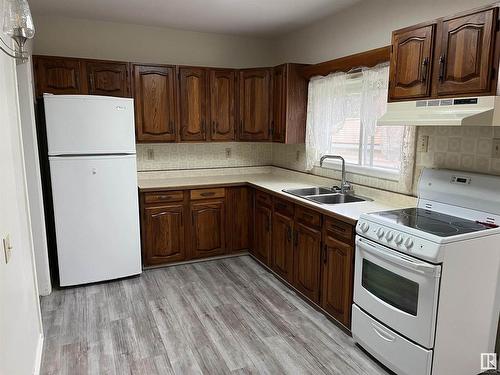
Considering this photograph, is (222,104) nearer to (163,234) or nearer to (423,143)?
(163,234)

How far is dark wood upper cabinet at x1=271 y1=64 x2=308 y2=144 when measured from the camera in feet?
12.4

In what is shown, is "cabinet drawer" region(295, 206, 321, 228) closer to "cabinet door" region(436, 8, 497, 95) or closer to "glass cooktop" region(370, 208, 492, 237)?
"glass cooktop" region(370, 208, 492, 237)

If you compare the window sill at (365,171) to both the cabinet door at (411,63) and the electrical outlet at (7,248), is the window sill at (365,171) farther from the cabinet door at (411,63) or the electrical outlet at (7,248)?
the electrical outlet at (7,248)

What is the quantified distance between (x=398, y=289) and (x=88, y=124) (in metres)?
2.76

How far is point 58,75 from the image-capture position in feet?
11.2

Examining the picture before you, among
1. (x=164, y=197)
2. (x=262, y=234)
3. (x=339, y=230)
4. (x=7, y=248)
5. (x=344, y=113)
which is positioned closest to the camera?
(x=7, y=248)

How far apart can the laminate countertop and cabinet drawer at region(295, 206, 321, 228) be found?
6cm

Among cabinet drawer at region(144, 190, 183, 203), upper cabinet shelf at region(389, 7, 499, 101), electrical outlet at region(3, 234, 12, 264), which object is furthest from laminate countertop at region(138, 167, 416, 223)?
electrical outlet at region(3, 234, 12, 264)

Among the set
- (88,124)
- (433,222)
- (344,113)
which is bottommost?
(433,222)

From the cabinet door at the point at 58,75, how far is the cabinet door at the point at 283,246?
2309 millimetres

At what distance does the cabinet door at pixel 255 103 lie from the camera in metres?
4.05

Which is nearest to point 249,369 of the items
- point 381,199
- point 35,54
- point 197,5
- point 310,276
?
point 310,276

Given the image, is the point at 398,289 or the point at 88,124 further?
the point at 88,124

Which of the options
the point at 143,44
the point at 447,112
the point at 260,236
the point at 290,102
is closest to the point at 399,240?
the point at 447,112
